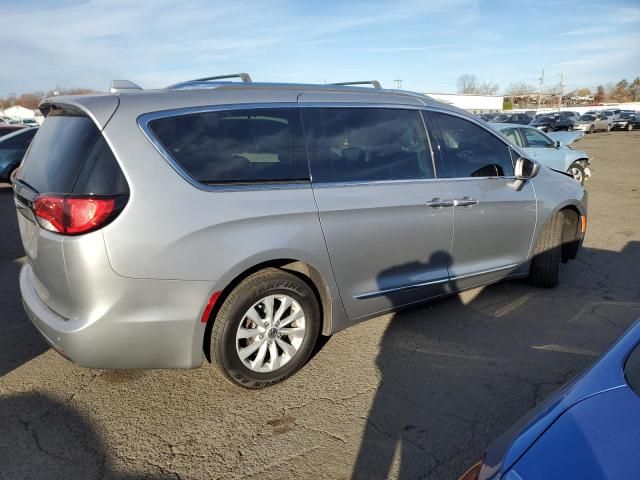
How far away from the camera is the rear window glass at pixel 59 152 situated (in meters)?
2.61

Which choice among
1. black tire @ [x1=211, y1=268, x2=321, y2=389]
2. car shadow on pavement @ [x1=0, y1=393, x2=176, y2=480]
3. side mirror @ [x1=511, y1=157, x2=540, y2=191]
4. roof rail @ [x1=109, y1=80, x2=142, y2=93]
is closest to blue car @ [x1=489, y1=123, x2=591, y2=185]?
side mirror @ [x1=511, y1=157, x2=540, y2=191]

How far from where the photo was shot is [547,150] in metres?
10.9

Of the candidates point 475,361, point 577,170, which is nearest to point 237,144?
point 475,361

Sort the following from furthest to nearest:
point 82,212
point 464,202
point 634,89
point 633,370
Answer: point 634,89 → point 464,202 → point 82,212 → point 633,370

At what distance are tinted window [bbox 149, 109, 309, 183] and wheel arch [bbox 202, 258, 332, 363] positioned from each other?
537 millimetres

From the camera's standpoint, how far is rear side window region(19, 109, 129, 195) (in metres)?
2.54

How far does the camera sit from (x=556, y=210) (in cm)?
457

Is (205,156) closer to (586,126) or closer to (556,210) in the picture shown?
(556,210)

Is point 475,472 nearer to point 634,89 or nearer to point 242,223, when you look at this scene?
point 242,223

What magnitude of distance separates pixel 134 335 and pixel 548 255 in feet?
12.8

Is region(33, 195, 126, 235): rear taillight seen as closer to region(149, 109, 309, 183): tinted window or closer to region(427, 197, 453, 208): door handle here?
region(149, 109, 309, 183): tinted window

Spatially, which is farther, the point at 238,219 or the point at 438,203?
the point at 438,203

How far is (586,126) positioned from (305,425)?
4369 cm

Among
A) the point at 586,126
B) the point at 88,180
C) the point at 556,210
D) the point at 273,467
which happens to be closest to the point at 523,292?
the point at 556,210
